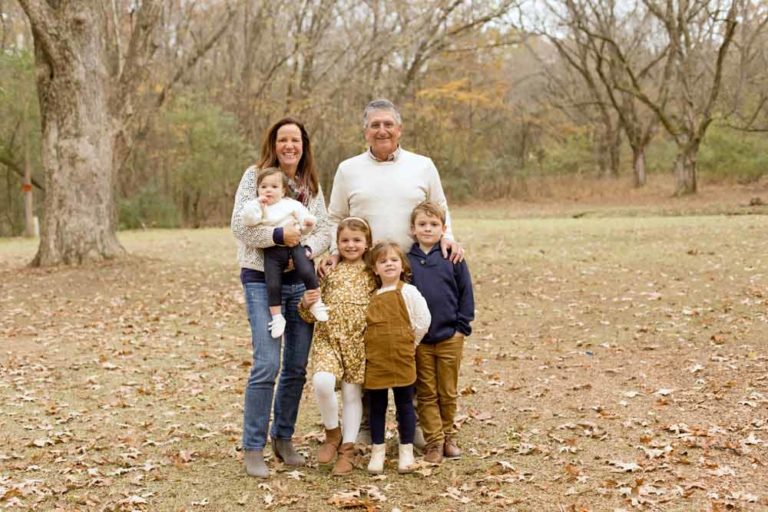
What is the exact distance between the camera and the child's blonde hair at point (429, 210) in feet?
15.4

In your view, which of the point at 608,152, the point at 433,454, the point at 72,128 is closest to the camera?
the point at 433,454

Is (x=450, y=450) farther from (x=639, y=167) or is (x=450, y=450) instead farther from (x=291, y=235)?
(x=639, y=167)

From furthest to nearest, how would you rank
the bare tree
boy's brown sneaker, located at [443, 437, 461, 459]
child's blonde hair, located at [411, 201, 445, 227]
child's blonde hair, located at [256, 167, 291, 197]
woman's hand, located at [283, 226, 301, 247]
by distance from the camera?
the bare tree, boy's brown sneaker, located at [443, 437, 461, 459], child's blonde hair, located at [411, 201, 445, 227], child's blonde hair, located at [256, 167, 291, 197], woman's hand, located at [283, 226, 301, 247]

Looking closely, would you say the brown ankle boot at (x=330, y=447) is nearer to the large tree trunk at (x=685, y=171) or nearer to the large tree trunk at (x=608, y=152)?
the large tree trunk at (x=685, y=171)

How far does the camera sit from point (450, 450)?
509cm

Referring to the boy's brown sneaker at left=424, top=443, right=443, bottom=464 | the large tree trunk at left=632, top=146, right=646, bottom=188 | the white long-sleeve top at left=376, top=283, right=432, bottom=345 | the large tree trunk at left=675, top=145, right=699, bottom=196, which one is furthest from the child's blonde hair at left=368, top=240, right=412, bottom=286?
the large tree trunk at left=632, top=146, right=646, bottom=188

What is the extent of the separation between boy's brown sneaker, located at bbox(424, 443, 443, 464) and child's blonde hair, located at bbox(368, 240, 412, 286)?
105cm

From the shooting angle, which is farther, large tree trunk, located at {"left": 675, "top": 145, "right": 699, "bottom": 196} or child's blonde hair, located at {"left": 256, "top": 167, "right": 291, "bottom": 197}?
large tree trunk, located at {"left": 675, "top": 145, "right": 699, "bottom": 196}

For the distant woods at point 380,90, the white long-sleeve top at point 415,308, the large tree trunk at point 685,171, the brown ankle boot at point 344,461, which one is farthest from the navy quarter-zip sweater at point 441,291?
the large tree trunk at point 685,171

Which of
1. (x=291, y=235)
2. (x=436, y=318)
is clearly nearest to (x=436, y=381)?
(x=436, y=318)

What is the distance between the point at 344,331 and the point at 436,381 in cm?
67

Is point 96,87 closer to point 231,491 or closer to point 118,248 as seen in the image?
point 118,248

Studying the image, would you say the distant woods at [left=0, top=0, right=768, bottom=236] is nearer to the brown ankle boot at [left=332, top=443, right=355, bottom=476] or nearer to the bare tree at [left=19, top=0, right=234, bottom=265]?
the bare tree at [left=19, top=0, right=234, bottom=265]

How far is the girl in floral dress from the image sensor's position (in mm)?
4609
